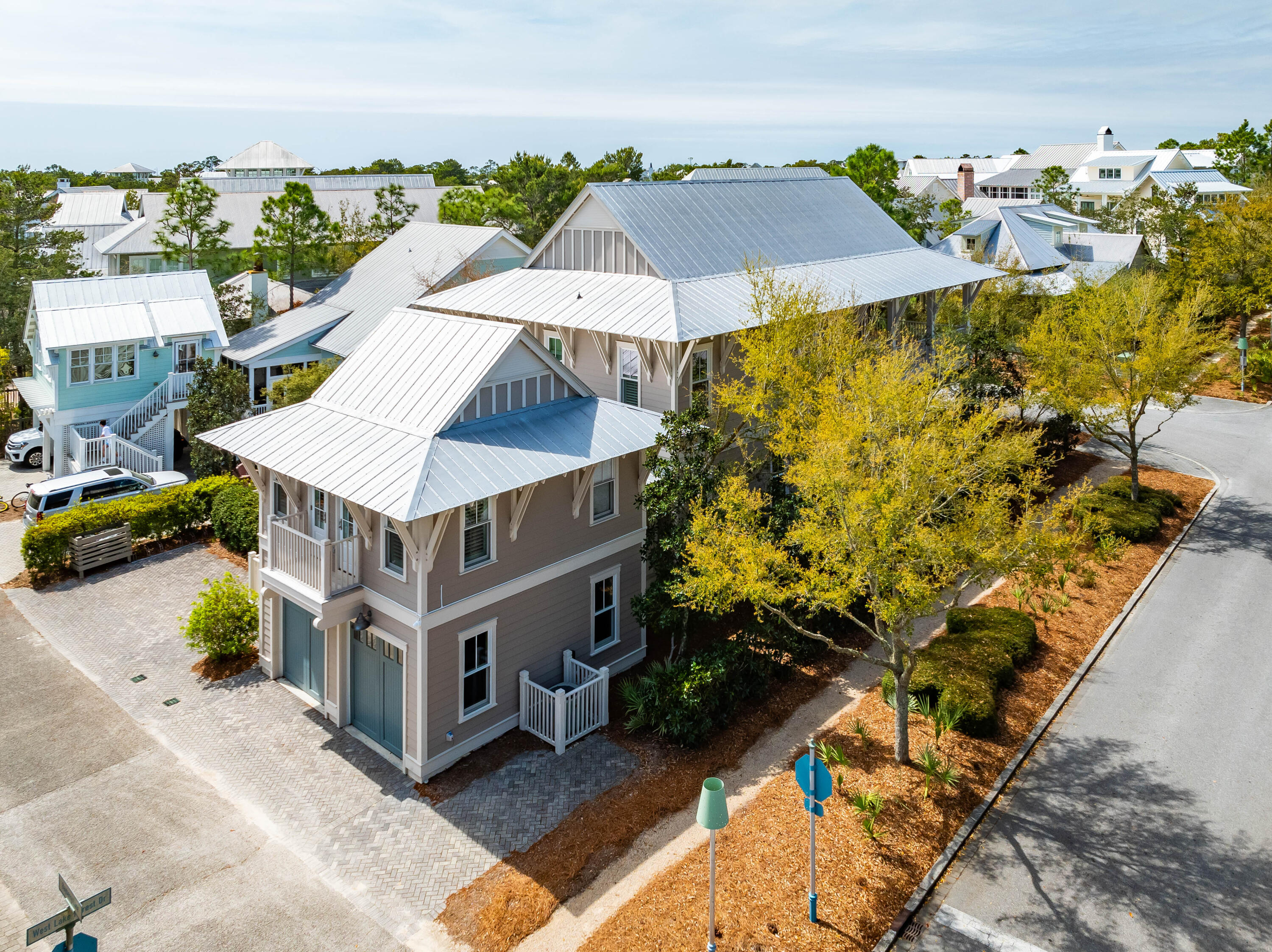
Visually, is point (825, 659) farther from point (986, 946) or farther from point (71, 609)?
point (71, 609)

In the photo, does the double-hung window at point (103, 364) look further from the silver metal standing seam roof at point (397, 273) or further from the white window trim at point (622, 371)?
the white window trim at point (622, 371)

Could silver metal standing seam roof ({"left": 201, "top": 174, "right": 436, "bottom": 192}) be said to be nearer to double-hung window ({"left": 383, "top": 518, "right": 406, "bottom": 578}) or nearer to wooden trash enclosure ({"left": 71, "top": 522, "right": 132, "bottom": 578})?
wooden trash enclosure ({"left": 71, "top": 522, "right": 132, "bottom": 578})

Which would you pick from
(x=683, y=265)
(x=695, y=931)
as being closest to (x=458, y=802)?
(x=695, y=931)

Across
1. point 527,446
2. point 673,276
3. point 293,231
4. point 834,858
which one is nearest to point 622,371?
point 673,276

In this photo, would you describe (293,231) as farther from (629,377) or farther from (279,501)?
(279,501)

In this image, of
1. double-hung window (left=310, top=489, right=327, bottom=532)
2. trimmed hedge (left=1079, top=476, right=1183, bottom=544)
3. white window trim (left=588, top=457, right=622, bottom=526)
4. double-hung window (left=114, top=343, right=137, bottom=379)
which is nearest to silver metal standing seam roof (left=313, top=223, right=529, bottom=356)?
double-hung window (left=114, top=343, right=137, bottom=379)

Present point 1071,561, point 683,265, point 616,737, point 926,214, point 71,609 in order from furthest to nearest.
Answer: point 926,214 < point 683,265 < point 71,609 < point 1071,561 < point 616,737
